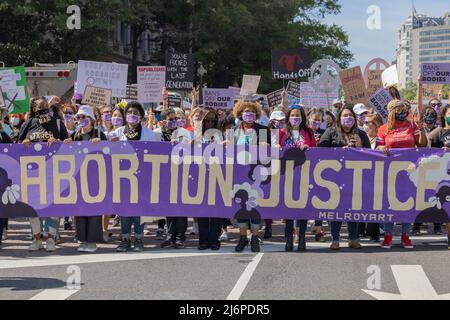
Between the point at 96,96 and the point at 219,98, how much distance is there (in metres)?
5.20

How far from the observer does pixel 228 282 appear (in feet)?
25.5

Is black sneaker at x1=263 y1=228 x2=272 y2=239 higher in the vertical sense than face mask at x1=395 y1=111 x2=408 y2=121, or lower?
lower

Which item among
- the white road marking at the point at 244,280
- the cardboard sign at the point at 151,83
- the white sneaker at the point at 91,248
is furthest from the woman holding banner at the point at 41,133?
the cardboard sign at the point at 151,83

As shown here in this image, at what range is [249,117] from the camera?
998 centimetres

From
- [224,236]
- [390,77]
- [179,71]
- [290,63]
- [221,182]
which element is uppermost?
[290,63]

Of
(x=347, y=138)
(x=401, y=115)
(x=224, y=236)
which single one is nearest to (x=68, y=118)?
Result: (x=224, y=236)

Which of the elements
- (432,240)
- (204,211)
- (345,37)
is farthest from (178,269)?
(345,37)

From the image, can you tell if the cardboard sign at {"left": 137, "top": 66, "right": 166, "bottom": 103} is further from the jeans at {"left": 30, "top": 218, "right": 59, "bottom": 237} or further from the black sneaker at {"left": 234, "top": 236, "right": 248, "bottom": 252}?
the black sneaker at {"left": 234, "top": 236, "right": 248, "bottom": 252}

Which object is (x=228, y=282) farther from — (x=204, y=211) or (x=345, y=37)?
(x=345, y=37)

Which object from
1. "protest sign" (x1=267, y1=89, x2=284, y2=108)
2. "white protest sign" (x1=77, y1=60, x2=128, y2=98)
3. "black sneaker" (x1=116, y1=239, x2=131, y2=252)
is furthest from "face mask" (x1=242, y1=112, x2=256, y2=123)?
"protest sign" (x1=267, y1=89, x2=284, y2=108)

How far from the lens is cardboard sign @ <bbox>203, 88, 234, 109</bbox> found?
19547mm

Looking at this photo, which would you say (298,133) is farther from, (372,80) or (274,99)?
(274,99)

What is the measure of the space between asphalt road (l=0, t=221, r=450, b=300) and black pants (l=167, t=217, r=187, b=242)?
224 mm
